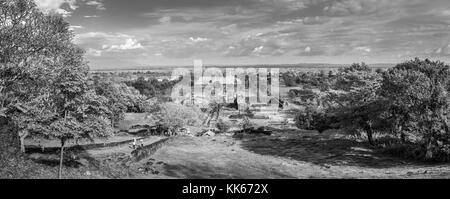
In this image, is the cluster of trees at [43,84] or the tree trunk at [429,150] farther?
the tree trunk at [429,150]

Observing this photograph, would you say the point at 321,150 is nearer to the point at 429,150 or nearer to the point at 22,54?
the point at 429,150

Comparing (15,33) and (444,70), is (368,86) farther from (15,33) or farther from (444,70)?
(15,33)

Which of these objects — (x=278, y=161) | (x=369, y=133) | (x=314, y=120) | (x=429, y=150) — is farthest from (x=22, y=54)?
(x=314, y=120)

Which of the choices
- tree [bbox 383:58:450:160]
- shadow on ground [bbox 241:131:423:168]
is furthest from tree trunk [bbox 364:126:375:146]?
tree [bbox 383:58:450:160]

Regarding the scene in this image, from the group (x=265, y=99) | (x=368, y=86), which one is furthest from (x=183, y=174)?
(x=265, y=99)

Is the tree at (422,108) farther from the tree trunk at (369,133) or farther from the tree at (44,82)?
the tree at (44,82)

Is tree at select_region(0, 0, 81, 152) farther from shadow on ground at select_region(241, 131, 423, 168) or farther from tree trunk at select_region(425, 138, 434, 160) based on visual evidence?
tree trunk at select_region(425, 138, 434, 160)

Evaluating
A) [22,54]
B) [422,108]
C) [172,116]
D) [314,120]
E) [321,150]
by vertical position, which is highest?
[22,54]

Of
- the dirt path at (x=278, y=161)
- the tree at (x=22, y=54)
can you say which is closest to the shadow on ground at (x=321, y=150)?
the dirt path at (x=278, y=161)

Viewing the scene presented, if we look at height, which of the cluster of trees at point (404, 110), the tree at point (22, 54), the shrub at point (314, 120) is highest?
the tree at point (22, 54)

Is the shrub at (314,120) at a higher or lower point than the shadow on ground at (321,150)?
higher

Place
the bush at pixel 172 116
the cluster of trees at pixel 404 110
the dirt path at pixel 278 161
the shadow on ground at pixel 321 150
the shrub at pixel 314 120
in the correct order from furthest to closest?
the bush at pixel 172 116 → the shrub at pixel 314 120 → the shadow on ground at pixel 321 150 → the cluster of trees at pixel 404 110 → the dirt path at pixel 278 161

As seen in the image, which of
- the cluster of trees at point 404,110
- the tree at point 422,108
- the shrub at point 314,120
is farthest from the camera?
the shrub at point 314,120

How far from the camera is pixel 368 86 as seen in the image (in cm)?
6072
